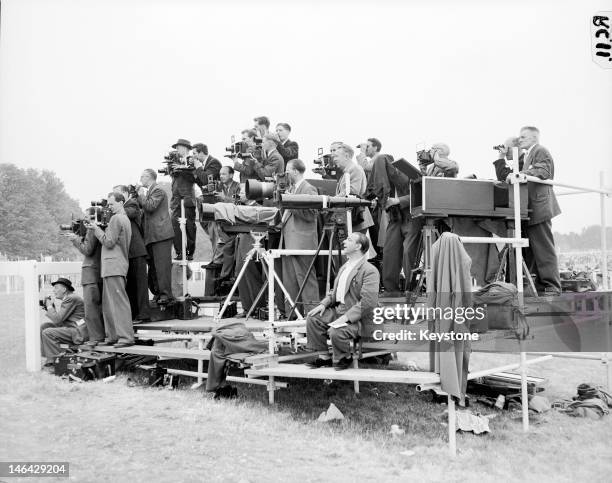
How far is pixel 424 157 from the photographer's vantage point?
6.74m

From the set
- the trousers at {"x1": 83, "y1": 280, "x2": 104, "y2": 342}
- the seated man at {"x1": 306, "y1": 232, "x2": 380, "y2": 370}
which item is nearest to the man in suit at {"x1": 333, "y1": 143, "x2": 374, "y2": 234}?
the seated man at {"x1": 306, "y1": 232, "x2": 380, "y2": 370}

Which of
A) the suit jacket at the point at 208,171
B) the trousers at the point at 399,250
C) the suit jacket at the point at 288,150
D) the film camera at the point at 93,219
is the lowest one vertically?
the trousers at the point at 399,250

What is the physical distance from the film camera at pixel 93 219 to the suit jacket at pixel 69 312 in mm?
999

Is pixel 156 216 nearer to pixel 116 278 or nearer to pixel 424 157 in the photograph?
pixel 116 278

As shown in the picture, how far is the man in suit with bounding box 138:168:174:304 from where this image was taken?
798 centimetres

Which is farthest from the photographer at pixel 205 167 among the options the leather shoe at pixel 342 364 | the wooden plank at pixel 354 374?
the leather shoe at pixel 342 364

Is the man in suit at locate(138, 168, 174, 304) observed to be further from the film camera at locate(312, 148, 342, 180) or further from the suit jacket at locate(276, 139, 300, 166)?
the film camera at locate(312, 148, 342, 180)

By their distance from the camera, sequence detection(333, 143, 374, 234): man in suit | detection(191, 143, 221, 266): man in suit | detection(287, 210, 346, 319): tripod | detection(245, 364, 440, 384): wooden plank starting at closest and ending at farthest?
detection(245, 364, 440, 384): wooden plank, detection(287, 210, 346, 319): tripod, detection(333, 143, 374, 234): man in suit, detection(191, 143, 221, 266): man in suit

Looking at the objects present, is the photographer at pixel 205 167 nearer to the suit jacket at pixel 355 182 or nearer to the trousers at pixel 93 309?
the trousers at pixel 93 309

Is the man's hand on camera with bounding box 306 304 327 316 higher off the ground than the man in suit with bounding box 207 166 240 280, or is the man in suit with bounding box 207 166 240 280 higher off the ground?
the man in suit with bounding box 207 166 240 280

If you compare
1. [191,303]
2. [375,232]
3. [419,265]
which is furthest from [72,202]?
[419,265]

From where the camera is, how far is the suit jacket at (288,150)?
321 inches

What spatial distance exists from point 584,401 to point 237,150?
4780mm

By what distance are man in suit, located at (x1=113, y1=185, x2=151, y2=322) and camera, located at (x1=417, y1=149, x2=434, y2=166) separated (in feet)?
11.6
